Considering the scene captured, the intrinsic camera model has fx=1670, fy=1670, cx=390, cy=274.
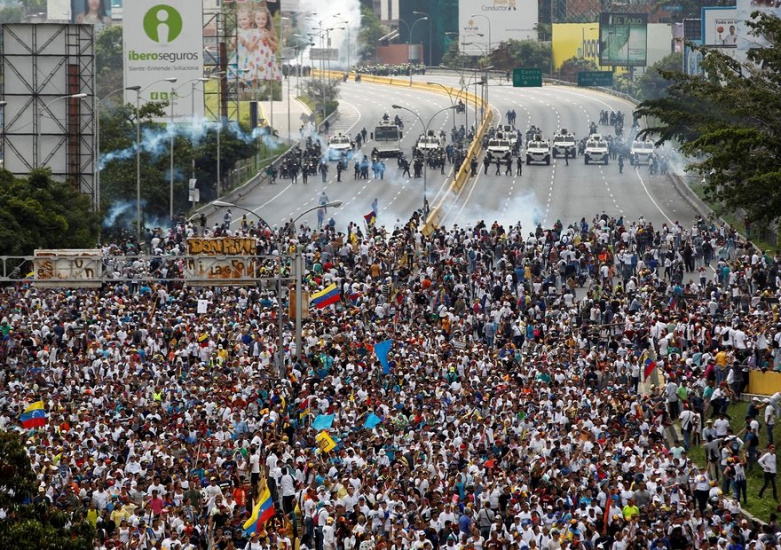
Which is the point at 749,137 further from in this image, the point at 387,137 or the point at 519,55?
the point at 519,55

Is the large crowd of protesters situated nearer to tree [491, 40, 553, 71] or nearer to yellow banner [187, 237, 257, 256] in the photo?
yellow banner [187, 237, 257, 256]

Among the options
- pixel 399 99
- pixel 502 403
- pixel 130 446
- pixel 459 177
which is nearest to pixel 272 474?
pixel 130 446

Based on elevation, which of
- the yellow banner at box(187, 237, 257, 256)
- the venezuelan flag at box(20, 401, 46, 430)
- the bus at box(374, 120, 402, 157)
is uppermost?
the bus at box(374, 120, 402, 157)

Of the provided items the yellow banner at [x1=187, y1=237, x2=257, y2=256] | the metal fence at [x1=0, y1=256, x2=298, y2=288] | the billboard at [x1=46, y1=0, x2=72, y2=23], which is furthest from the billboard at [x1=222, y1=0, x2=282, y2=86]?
the billboard at [x1=46, y1=0, x2=72, y2=23]

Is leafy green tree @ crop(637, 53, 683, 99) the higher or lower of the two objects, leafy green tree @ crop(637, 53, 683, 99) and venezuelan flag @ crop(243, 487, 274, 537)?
the higher

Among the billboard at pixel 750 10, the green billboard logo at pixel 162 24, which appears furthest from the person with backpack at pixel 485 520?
the green billboard logo at pixel 162 24
